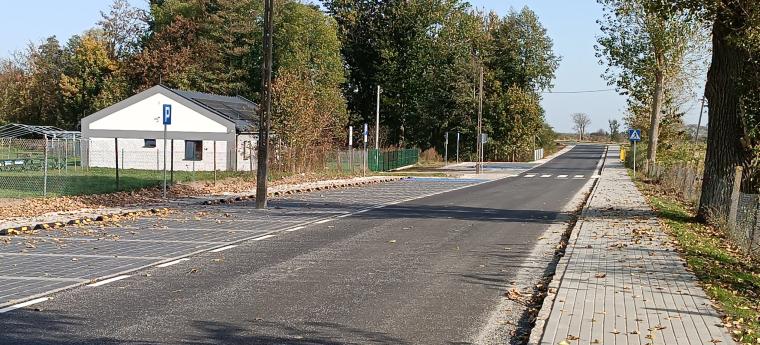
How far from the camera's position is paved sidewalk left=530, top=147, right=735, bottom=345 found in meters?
6.96

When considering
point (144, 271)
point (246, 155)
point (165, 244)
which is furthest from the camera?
point (246, 155)

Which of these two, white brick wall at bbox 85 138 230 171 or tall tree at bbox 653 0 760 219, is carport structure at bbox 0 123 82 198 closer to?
white brick wall at bbox 85 138 230 171

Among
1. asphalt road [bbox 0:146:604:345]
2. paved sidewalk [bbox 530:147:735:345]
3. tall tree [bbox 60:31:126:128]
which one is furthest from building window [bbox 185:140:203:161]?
paved sidewalk [bbox 530:147:735:345]

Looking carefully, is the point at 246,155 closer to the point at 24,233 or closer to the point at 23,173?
the point at 23,173

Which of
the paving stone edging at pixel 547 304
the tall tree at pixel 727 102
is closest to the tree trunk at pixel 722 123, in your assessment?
the tall tree at pixel 727 102

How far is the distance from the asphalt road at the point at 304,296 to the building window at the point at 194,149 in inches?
1306

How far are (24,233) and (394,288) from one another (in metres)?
8.47

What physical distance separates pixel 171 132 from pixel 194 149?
1.72m

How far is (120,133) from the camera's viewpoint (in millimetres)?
48406

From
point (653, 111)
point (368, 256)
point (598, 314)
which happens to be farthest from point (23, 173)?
point (653, 111)

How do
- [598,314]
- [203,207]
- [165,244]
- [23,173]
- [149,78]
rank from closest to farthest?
[598,314] → [165,244] → [203,207] → [23,173] → [149,78]

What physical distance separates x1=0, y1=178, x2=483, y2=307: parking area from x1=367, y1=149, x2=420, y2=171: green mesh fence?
32.2 metres

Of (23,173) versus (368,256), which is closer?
(368,256)

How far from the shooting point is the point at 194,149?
47.8m
